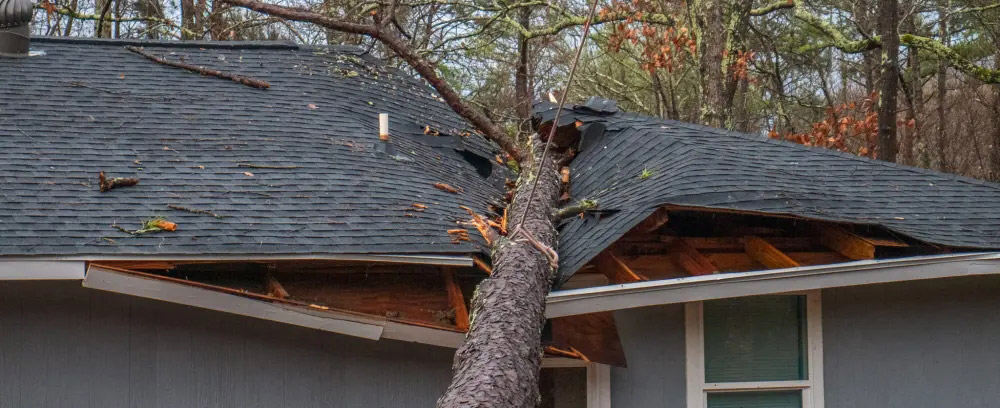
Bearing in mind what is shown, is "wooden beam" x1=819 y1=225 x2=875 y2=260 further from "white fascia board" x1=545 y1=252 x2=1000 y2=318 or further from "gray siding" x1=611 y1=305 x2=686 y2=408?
"gray siding" x1=611 y1=305 x2=686 y2=408

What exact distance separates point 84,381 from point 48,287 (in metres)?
0.61

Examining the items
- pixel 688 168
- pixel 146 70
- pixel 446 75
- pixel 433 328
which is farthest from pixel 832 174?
pixel 446 75

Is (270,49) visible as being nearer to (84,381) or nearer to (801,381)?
(84,381)

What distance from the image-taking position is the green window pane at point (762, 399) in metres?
5.86

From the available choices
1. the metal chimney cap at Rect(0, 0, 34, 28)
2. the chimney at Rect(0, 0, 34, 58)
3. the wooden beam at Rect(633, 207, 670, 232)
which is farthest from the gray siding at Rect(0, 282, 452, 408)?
the metal chimney cap at Rect(0, 0, 34, 28)

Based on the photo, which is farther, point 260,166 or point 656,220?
point 260,166

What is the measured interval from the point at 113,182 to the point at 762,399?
4.51 m

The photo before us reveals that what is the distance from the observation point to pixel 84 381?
532 cm

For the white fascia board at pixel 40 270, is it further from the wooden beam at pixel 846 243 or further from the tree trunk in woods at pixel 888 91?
the tree trunk in woods at pixel 888 91

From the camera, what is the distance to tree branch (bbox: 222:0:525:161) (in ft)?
27.4

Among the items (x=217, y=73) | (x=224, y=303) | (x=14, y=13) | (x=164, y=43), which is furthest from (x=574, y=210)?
(x=14, y=13)

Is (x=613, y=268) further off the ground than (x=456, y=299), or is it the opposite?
(x=613, y=268)

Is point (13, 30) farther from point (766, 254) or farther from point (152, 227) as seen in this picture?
point (766, 254)

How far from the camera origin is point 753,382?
230 inches
